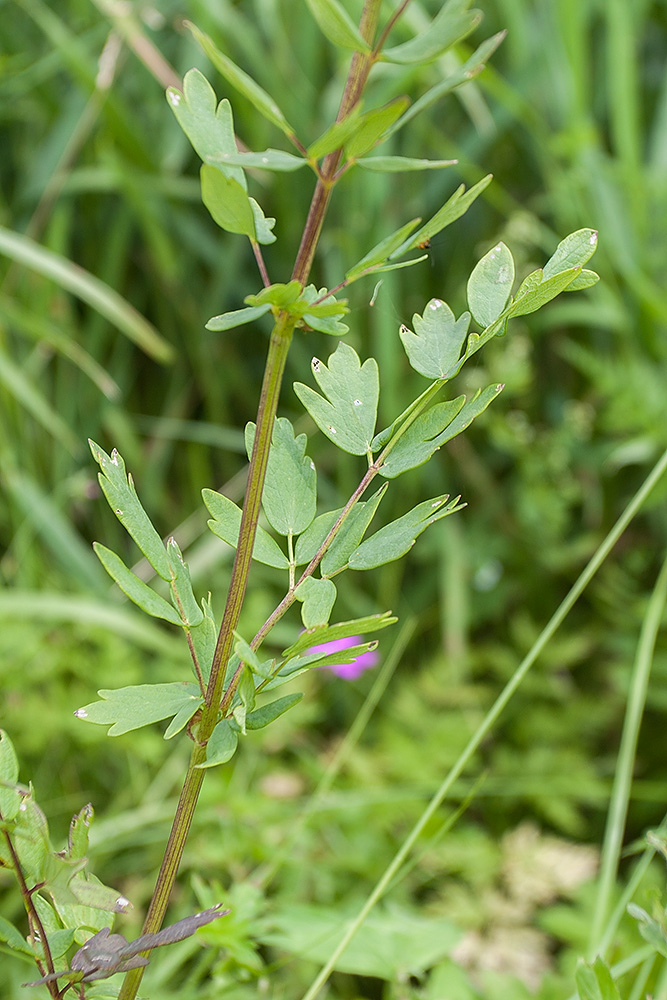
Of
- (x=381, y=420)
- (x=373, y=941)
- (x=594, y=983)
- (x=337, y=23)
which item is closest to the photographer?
(x=337, y=23)

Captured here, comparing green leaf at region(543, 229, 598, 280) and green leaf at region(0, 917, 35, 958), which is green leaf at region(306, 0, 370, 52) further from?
green leaf at region(0, 917, 35, 958)

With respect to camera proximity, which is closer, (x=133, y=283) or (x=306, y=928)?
(x=306, y=928)

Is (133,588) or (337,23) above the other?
(337,23)

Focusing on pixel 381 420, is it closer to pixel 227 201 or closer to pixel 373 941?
pixel 373 941

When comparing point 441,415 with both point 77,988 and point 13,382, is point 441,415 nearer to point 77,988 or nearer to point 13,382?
point 77,988

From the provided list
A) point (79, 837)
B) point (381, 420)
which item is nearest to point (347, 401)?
point (79, 837)

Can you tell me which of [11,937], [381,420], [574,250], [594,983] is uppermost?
[574,250]

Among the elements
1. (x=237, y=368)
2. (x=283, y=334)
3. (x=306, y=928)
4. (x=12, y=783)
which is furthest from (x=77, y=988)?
(x=237, y=368)
